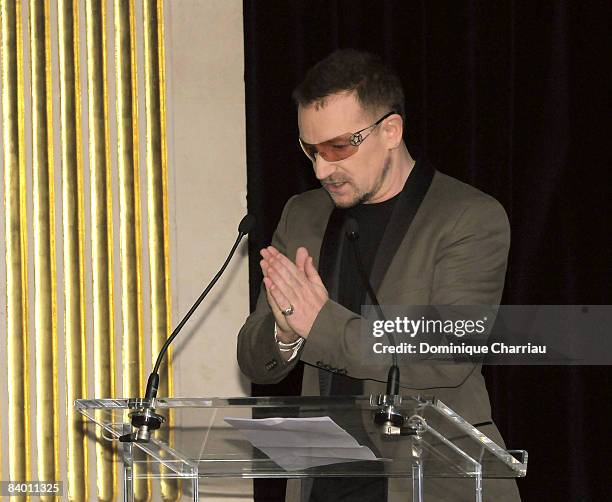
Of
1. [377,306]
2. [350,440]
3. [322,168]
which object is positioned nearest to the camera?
[350,440]

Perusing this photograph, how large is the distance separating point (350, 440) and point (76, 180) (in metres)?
2.62

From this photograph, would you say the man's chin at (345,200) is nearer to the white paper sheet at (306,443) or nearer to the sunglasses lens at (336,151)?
the sunglasses lens at (336,151)

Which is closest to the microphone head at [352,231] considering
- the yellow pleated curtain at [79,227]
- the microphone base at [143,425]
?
the microphone base at [143,425]

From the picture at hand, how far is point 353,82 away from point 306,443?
97cm

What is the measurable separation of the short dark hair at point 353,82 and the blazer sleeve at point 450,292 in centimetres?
32

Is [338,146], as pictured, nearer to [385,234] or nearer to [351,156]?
[351,156]

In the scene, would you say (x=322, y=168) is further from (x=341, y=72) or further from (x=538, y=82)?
(x=538, y=82)

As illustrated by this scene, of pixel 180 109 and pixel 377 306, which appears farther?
pixel 180 109

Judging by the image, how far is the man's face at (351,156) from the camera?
2.57 meters

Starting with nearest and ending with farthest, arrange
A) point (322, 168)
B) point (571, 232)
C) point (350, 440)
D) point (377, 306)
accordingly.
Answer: point (350, 440) < point (377, 306) < point (322, 168) < point (571, 232)

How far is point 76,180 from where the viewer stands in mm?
4340

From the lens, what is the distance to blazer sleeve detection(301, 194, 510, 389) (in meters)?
2.33

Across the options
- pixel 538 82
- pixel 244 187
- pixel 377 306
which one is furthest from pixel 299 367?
pixel 377 306

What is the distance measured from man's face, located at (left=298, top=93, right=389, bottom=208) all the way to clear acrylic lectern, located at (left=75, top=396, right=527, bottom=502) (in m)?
0.67
